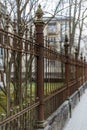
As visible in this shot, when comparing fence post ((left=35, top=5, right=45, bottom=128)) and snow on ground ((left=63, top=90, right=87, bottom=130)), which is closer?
fence post ((left=35, top=5, right=45, bottom=128))

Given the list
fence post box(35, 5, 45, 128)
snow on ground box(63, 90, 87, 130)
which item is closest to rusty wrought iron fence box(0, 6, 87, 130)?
fence post box(35, 5, 45, 128)

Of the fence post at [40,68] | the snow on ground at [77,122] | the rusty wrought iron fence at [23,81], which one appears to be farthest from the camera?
the snow on ground at [77,122]

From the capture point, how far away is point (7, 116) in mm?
4434

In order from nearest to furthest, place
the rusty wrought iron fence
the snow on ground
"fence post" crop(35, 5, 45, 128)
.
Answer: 1. the rusty wrought iron fence
2. "fence post" crop(35, 5, 45, 128)
3. the snow on ground

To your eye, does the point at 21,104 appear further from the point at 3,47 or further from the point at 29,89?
the point at 3,47

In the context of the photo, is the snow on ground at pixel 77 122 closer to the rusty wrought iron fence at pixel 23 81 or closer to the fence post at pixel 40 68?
the rusty wrought iron fence at pixel 23 81

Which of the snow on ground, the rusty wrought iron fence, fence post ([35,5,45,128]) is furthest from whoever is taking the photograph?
the snow on ground

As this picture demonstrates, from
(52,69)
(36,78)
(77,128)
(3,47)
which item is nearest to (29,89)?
(36,78)

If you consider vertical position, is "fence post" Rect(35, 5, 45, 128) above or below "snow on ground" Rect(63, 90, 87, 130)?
above

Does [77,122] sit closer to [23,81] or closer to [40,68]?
[40,68]

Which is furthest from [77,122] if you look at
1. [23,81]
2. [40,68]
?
[23,81]

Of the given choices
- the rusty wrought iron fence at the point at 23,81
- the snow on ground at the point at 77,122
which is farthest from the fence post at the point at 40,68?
the snow on ground at the point at 77,122

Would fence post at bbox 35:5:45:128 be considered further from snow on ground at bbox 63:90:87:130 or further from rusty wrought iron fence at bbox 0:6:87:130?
snow on ground at bbox 63:90:87:130

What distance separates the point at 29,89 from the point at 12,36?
145 centimetres
